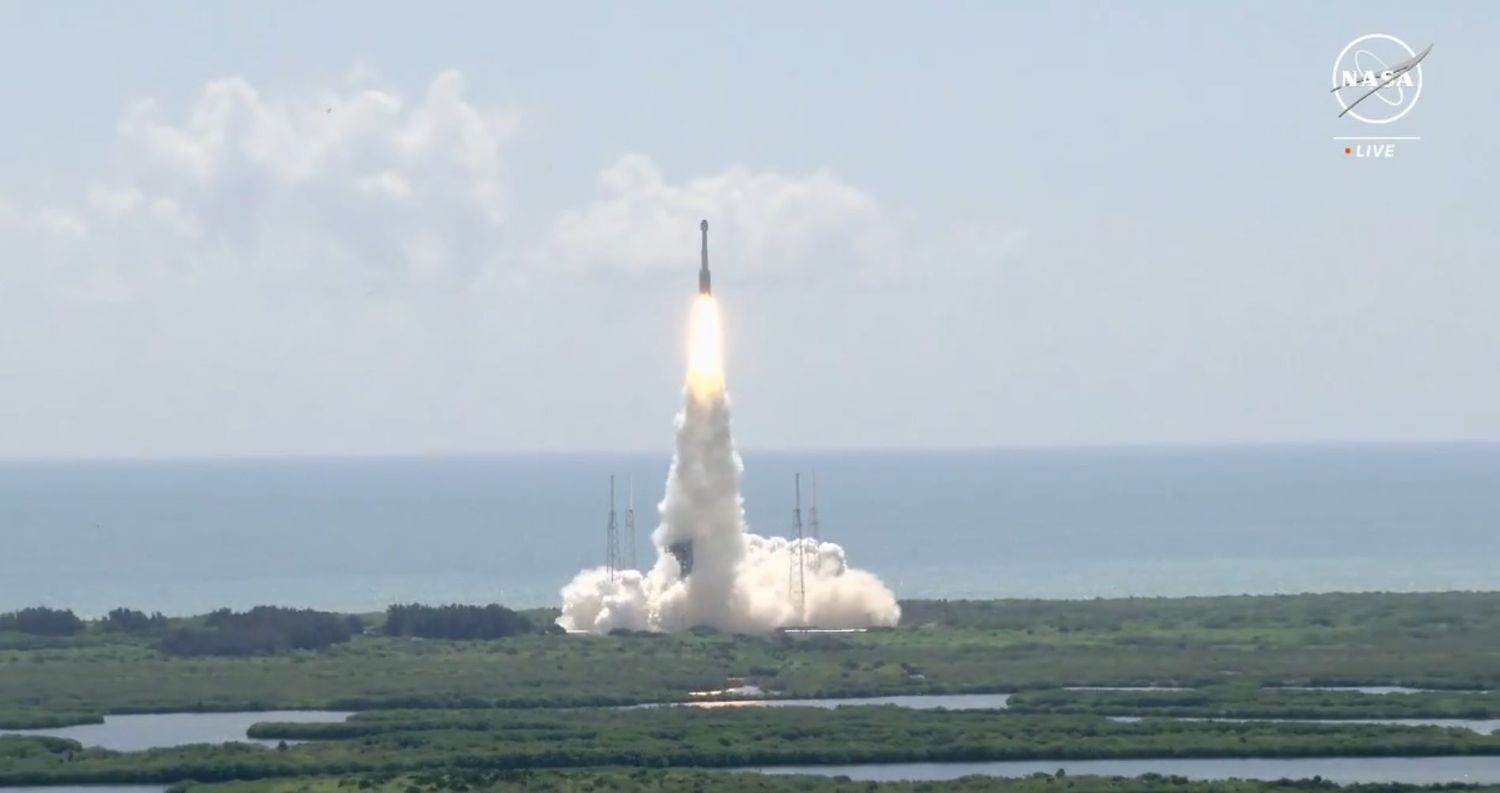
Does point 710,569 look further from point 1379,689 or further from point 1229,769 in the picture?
point 1229,769

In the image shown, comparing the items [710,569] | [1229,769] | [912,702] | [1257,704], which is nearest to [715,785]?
[1229,769]

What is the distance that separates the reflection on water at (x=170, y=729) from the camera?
104250 mm

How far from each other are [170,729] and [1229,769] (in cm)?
4111

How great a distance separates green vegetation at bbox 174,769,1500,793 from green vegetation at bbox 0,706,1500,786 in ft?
9.27

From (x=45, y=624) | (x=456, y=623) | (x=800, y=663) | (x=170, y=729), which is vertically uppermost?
(x=45, y=624)

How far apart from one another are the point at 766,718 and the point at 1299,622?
1880 inches

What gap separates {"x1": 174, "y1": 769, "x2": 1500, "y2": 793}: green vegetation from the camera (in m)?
88.1

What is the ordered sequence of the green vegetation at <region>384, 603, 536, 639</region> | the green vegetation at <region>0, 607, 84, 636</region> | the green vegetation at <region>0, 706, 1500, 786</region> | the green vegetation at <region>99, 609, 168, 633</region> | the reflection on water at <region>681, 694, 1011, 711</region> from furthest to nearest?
1. the green vegetation at <region>99, 609, 168, 633</region>
2. the green vegetation at <region>0, 607, 84, 636</region>
3. the green vegetation at <region>384, 603, 536, 639</region>
4. the reflection on water at <region>681, 694, 1011, 711</region>
5. the green vegetation at <region>0, 706, 1500, 786</region>

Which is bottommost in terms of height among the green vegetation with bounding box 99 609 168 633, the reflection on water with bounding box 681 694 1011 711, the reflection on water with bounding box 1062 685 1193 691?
the reflection on water with bounding box 681 694 1011 711

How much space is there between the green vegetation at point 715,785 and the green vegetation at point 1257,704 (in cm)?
1867

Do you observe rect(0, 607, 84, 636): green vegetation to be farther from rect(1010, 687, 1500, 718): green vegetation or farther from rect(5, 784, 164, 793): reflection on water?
rect(1010, 687, 1500, 718): green vegetation

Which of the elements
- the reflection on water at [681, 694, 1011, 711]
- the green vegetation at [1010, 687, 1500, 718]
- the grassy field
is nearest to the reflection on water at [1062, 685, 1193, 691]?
the grassy field

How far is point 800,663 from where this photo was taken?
4948 inches

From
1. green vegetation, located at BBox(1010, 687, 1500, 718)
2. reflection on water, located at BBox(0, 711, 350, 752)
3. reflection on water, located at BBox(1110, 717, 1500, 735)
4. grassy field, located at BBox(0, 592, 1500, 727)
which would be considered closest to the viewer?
reflection on water, located at BBox(0, 711, 350, 752)
